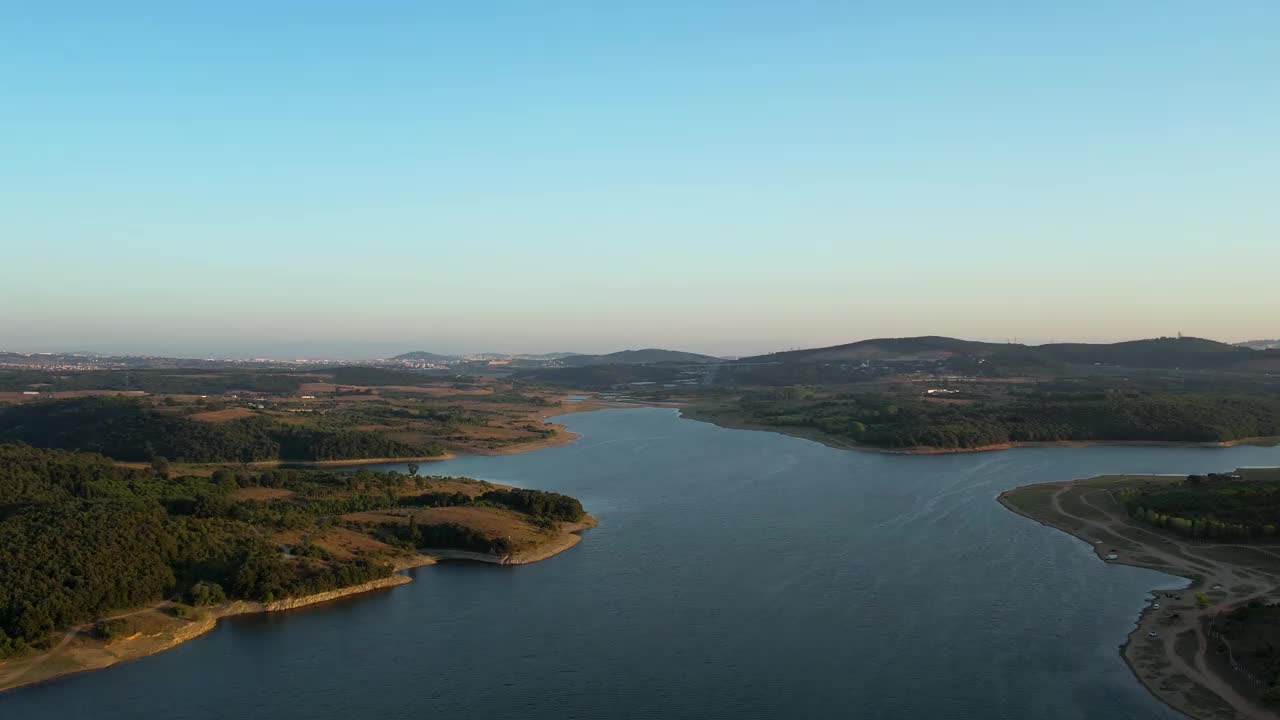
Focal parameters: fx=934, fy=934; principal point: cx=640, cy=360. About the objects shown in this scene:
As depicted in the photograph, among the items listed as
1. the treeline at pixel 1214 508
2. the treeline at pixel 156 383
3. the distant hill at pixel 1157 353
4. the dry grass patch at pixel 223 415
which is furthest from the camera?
the distant hill at pixel 1157 353

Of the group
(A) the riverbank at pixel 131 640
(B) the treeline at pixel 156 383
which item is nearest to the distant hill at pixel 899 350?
→ (B) the treeline at pixel 156 383

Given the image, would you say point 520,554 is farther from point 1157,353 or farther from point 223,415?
point 1157,353

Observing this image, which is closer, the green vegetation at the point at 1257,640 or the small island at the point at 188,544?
the green vegetation at the point at 1257,640

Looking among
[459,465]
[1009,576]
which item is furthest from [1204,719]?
[459,465]

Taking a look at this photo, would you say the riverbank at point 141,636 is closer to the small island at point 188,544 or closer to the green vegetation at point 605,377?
the small island at point 188,544

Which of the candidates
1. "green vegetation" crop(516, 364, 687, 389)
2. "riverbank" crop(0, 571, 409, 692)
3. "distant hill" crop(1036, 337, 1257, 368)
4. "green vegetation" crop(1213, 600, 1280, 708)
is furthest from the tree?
"distant hill" crop(1036, 337, 1257, 368)

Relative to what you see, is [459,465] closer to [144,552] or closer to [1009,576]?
[144,552]

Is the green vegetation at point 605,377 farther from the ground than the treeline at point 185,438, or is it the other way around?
the green vegetation at point 605,377

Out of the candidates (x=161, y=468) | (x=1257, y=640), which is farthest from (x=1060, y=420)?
(x=161, y=468)

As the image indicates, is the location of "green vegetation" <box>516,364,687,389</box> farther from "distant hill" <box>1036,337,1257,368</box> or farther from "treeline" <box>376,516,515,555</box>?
"treeline" <box>376,516,515,555</box>
